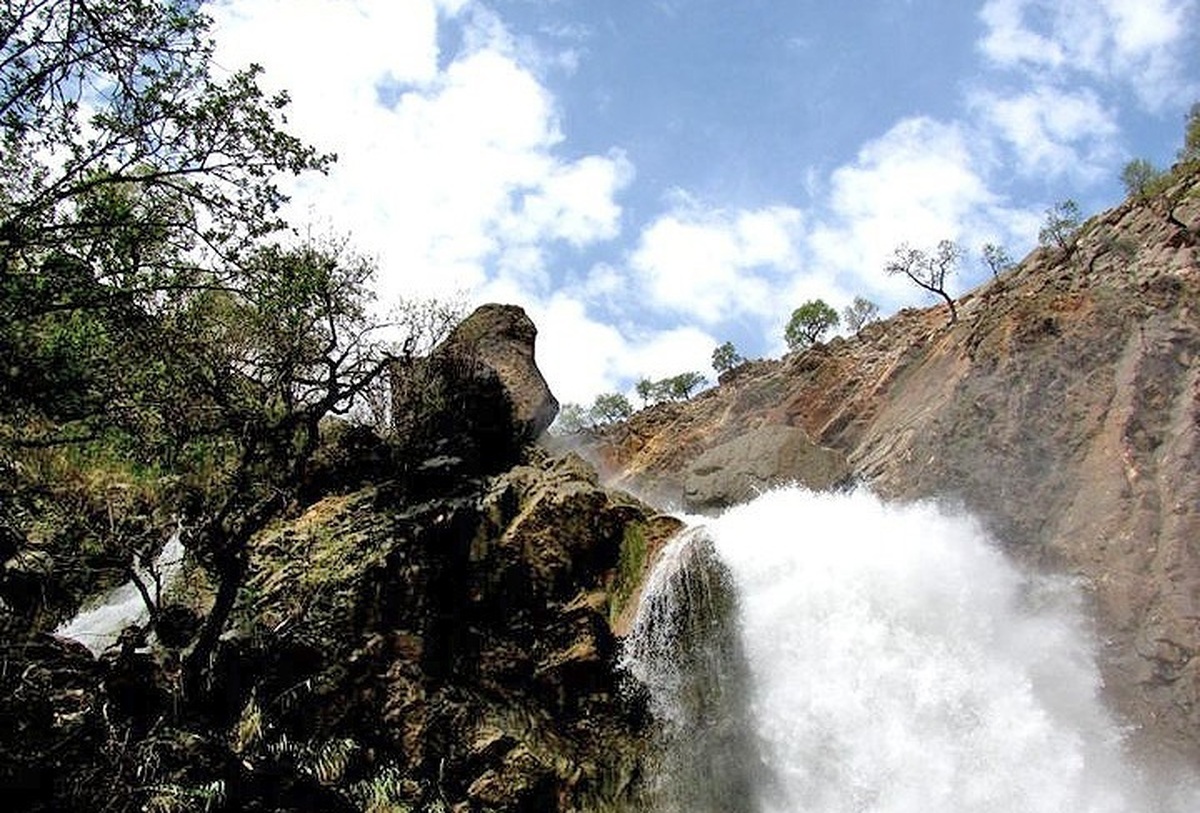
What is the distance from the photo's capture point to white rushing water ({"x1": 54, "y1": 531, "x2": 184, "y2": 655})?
19.2 m

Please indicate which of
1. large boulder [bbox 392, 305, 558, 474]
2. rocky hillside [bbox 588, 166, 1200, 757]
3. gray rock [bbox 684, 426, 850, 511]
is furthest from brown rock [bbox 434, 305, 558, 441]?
rocky hillside [bbox 588, 166, 1200, 757]

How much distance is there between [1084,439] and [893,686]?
8.20m

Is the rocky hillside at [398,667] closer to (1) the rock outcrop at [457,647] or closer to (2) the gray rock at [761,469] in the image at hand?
(1) the rock outcrop at [457,647]

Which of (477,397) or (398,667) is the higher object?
(477,397)

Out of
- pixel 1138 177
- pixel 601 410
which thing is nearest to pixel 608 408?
pixel 601 410

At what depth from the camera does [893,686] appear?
15094mm

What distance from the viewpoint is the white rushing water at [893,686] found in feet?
45.2

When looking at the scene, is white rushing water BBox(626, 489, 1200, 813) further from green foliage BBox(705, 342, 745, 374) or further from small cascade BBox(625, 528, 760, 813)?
green foliage BBox(705, 342, 745, 374)

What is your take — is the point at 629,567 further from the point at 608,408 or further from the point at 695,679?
the point at 608,408

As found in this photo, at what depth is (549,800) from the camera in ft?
49.2

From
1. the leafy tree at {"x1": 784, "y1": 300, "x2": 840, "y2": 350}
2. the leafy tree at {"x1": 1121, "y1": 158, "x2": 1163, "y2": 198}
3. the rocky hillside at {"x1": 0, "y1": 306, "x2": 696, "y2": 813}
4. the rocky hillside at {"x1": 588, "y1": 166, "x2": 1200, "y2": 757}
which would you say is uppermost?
the leafy tree at {"x1": 784, "y1": 300, "x2": 840, "y2": 350}

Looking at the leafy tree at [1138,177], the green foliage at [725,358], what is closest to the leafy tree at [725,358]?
the green foliage at [725,358]

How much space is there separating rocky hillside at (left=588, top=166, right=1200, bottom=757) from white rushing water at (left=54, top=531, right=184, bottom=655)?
14929 millimetres

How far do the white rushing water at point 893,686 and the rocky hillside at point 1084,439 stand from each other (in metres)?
0.90
